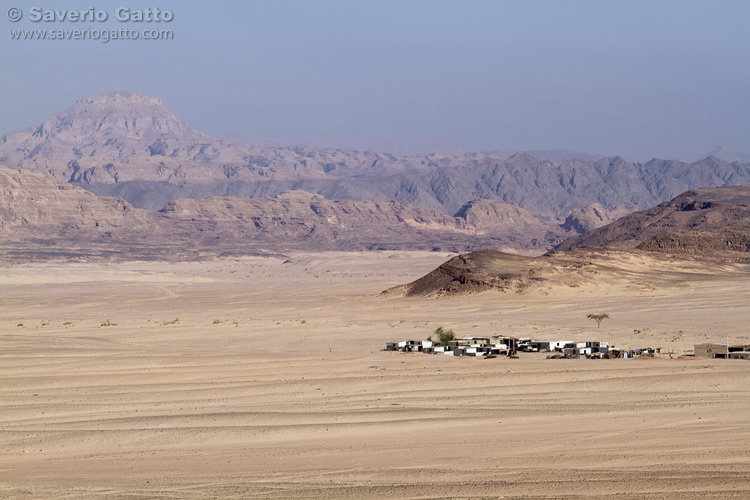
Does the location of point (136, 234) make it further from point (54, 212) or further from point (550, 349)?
point (550, 349)

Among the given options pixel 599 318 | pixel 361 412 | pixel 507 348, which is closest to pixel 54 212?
pixel 599 318

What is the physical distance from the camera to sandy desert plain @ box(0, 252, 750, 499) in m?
15.7

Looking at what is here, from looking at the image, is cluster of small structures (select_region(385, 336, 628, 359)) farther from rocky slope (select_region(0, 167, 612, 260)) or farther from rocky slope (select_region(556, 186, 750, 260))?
rocky slope (select_region(0, 167, 612, 260))

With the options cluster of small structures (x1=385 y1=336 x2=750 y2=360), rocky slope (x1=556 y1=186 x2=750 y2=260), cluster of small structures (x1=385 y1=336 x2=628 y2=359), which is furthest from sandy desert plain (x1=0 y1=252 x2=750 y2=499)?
rocky slope (x1=556 y1=186 x2=750 y2=260)

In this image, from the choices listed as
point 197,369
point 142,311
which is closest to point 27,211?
point 142,311

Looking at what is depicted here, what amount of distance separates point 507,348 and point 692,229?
8485 centimetres

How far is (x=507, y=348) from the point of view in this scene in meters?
36.6

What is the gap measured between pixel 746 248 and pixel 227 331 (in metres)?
68.7

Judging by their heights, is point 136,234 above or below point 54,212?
below

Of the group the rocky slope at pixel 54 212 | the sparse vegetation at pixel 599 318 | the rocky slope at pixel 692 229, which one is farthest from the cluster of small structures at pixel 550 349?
the rocky slope at pixel 54 212

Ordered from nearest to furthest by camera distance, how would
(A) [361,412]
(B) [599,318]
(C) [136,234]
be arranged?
(A) [361,412] < (B) [599,318] < (C) [136,234]

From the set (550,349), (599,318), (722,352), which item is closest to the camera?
(722,352)

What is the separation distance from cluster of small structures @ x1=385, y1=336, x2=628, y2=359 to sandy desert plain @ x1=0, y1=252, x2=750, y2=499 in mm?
1435

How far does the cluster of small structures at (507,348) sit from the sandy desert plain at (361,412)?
143cm
